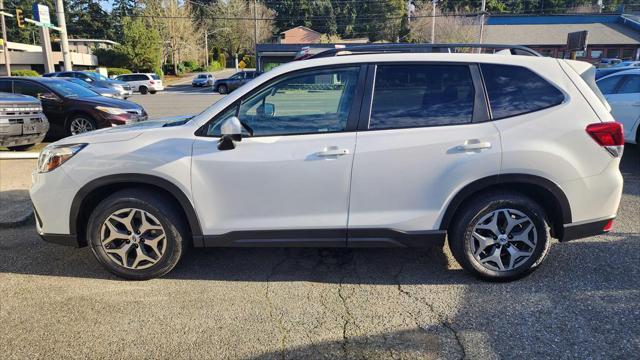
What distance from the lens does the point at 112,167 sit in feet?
11.7

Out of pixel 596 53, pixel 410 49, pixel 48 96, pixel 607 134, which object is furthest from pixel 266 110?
pixel 596 53

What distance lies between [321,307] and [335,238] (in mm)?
554

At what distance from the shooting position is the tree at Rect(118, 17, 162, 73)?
5131 cm

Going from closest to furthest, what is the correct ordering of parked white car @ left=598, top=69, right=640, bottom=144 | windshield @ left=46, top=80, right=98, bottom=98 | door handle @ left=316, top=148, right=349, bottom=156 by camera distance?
door handle @ left=316, top=148, right=349, bottom=156 < parked white car @ left=598, top=69, right=640, bottom=144 < windshield @ left=46, top=80, right=98, bottom=98

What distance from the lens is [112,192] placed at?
3791 mm

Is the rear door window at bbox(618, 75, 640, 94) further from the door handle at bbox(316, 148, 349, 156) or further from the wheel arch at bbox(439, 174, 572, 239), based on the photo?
the door handle at bbox(316, 148, 349, 156)

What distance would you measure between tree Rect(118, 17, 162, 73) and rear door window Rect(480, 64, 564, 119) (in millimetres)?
54755

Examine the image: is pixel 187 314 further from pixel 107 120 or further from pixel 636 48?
pixel 636 48

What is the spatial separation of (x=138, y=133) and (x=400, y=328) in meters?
2.57

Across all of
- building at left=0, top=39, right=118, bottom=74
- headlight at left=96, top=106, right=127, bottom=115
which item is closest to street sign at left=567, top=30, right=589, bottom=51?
headlight at left=96, top=106, right=127, bottom=115

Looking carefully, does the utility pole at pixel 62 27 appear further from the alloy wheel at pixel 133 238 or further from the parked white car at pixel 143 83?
the alloy wheel at pixel 133 238

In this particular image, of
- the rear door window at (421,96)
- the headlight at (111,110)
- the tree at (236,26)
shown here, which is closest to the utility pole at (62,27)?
the headlight at (111,110)

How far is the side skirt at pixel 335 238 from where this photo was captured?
3596 millimetres

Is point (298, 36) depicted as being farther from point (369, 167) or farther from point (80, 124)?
point (369, 167)
